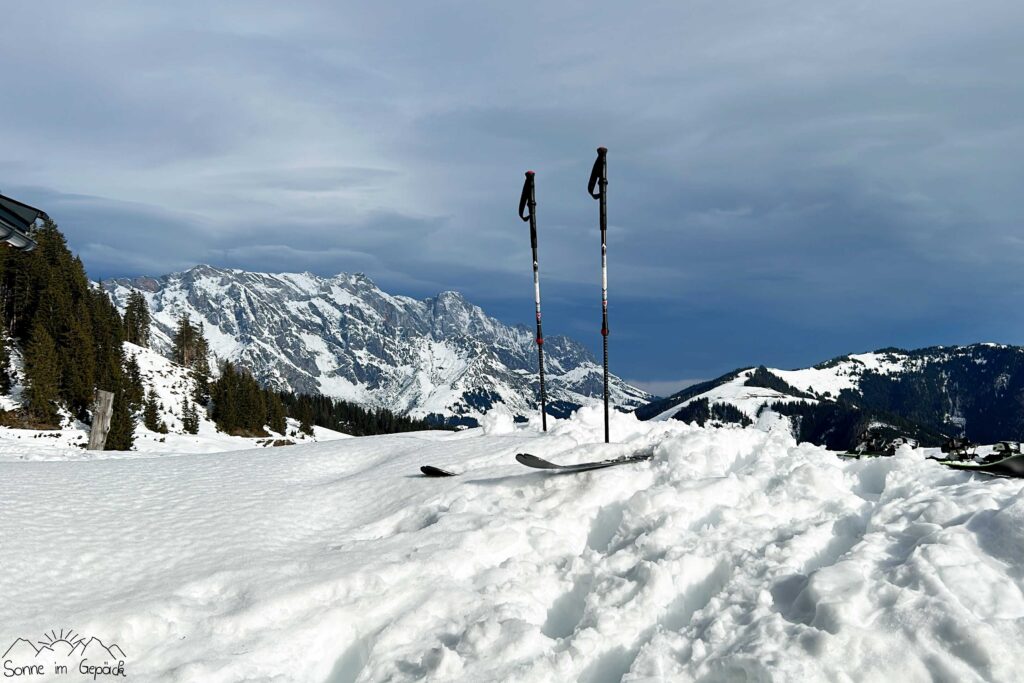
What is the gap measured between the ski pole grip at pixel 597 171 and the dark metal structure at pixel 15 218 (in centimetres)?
1018

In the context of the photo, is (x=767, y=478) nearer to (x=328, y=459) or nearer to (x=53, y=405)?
(x=328, y=459)

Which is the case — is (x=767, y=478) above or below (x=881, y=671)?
above

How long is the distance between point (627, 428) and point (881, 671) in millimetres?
8958

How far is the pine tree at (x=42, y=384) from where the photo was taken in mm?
57531

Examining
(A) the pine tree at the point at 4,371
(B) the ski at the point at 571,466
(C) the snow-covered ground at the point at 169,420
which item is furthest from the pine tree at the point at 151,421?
(B) the ski at the point at 571,466

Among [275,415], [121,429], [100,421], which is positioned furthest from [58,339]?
[100,421]

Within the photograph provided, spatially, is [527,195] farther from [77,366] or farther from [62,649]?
[77,366]

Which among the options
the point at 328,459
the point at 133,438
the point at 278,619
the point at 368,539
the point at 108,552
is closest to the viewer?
the point at 278,619

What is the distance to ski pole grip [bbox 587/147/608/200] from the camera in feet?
43.6

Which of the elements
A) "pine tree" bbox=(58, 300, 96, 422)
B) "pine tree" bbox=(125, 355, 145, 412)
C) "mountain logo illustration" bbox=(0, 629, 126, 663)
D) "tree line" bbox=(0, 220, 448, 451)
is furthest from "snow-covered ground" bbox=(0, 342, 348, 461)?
"mountain logo illustration" bbox=(0, 629, 126, 663)

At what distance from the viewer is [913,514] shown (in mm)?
6766

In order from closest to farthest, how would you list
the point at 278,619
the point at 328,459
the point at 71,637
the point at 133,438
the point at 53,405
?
the point at 71,637
the point at 278,619
the point at 328,459
the point at 133,438
the point at 53,405

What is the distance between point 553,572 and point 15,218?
10.3 m

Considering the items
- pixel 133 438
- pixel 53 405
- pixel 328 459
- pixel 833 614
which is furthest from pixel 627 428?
pixel 53 405
